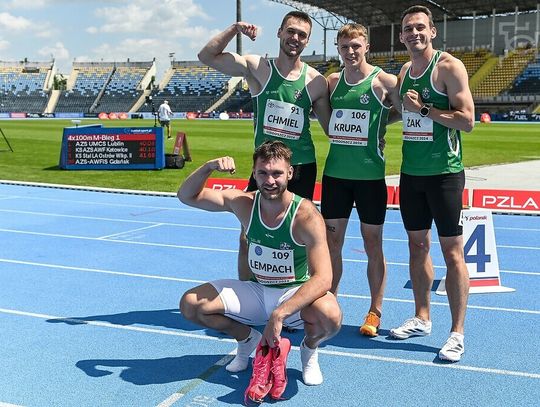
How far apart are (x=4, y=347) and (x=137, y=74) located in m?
78.7

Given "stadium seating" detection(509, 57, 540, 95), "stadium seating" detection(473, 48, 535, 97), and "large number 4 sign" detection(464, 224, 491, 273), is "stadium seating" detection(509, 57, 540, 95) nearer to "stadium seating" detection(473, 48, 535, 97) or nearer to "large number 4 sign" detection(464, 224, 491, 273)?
"stadium seating" detection(473, 48, 535, 97)

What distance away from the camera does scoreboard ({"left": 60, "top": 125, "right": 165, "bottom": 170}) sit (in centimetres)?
1528

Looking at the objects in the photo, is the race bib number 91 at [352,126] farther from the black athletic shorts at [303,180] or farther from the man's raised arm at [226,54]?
the man's raised arm at [226,54]

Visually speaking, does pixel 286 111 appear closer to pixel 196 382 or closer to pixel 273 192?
pixel 273 192

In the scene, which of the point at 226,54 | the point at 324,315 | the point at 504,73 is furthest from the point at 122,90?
the point at 324,315

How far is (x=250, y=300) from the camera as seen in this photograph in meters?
3.68

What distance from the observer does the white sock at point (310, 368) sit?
11.8 ft

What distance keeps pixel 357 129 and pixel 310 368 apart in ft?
5.78

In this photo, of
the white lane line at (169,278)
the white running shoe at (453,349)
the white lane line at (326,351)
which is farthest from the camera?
the white lane line at (169,278)

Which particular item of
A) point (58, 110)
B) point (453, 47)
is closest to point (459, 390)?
point (453, 47)

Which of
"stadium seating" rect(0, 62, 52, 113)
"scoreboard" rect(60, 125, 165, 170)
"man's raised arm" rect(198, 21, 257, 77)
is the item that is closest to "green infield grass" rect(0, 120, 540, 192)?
"scoreboard" rect(60, 125, 165, 170)

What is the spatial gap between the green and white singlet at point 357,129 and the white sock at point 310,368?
1369 millimetres

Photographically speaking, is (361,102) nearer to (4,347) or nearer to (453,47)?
(4,347)

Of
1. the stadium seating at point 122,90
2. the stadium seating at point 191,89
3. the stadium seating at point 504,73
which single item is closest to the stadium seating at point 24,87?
the stadium seating at point 122,90
